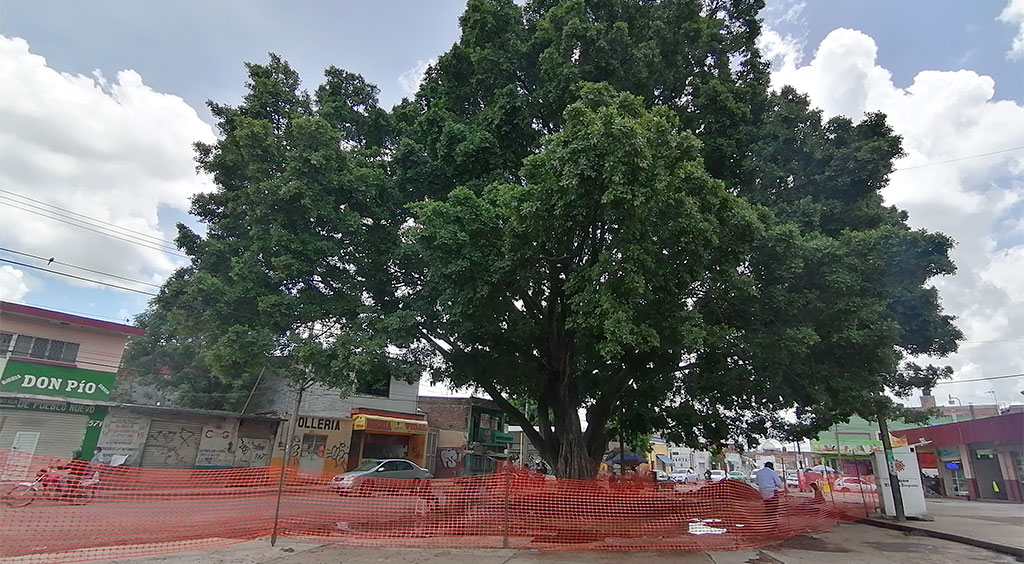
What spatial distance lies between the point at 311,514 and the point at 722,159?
11768mm

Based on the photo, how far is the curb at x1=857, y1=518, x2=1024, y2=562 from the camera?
32.6 feet

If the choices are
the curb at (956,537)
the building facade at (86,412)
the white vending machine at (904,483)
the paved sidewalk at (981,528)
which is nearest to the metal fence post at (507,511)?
the curb at (956,537)

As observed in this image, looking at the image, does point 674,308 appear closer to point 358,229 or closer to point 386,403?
point 358,229

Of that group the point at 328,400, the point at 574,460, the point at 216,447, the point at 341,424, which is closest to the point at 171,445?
the point at 216,447

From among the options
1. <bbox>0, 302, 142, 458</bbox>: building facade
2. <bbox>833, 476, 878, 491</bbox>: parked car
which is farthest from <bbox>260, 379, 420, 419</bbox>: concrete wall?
<bbox>833, 476, 878, 491</bbox>: parked car

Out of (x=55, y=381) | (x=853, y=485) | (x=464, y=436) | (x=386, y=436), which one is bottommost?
(x=853, y=485)

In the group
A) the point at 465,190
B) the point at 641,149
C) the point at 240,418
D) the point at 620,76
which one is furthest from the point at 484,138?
the point at 240,418

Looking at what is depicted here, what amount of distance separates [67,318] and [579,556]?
2009cm

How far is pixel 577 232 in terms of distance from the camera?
9273 mm

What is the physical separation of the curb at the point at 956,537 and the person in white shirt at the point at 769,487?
3.82 meters

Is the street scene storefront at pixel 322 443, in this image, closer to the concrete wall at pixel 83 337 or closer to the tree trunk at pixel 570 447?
the concrete wall at pixel 83 337

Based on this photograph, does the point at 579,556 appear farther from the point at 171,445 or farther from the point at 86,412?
the point at 171,445

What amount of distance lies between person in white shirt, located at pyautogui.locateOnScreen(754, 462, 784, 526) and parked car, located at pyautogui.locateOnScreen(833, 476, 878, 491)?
31.3 ft

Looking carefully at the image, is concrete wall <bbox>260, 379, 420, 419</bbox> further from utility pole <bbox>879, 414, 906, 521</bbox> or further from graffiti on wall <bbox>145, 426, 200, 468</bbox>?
utility pole <bbox>879, 414, 906, 521</bbox>
